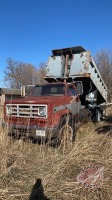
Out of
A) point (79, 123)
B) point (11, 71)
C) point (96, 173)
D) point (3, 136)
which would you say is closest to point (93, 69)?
point (79, 123)

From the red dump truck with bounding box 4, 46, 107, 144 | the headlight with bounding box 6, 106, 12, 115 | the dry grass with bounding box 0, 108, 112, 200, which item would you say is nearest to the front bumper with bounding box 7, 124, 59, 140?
the red dump truck with bounding box 4, 46, 107, 144

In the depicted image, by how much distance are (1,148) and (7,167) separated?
764 mm

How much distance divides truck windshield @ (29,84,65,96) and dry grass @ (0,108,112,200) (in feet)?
9.85

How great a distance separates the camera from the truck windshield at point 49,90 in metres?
8.51

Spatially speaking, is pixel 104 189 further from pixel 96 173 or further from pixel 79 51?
pixel 79 51

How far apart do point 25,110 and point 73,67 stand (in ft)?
12.8

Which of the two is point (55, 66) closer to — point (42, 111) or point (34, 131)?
point (42, 111)

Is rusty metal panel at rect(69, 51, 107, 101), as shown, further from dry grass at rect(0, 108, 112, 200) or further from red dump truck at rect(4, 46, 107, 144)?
dry grass at rect(0, 108, 112, 200)

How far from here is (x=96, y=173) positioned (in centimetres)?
409

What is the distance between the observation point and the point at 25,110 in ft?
23.7

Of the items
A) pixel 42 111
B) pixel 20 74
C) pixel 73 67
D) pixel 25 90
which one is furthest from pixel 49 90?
pixel 20 74

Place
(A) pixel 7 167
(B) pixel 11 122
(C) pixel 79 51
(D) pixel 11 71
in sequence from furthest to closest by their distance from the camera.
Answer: (D) pixel 11 71 → (C) pixel 79 51 → (B) pixel 11 122 → (A) pixel 7 167

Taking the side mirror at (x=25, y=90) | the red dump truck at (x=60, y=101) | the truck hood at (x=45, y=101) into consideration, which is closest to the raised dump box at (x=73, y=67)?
the red dump truck at (x=60, y=101)

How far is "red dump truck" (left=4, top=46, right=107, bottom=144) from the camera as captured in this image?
6875 mm
